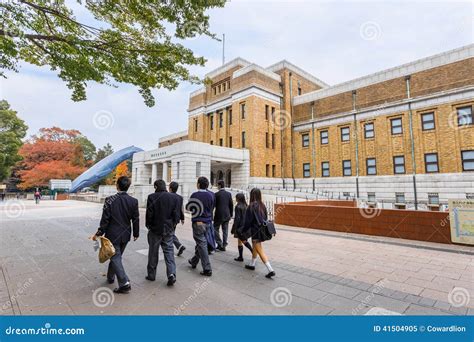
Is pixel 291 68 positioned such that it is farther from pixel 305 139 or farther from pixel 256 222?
pixel 256 222

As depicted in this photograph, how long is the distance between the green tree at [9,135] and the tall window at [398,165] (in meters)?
42.1

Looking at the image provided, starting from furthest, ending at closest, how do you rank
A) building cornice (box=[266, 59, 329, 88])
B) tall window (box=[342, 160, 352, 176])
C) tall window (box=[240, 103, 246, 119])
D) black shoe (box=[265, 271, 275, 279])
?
building cornice (box=[266, 59, 329, 88]) → tall window (box=[240, 103, 246, 119]) → tall window (box=[342, 160, 352, 176]) → black shoe (box=[265, 271, 275, 279])

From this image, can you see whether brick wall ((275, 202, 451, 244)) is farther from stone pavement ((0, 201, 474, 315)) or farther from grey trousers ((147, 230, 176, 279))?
grey trousers ((147, 230, 176, 279))

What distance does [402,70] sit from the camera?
73.1 feet

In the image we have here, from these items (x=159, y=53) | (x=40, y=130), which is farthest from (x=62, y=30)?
(x=40, y=130)

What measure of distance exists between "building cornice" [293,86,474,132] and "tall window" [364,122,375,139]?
691mm

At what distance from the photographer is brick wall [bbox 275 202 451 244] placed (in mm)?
7868

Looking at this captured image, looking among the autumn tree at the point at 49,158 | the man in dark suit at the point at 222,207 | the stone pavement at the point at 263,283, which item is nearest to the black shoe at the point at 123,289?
the stone pavement at the point at 263,283

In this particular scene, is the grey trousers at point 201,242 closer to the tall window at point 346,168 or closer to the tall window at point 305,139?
the tall window at point 346,168

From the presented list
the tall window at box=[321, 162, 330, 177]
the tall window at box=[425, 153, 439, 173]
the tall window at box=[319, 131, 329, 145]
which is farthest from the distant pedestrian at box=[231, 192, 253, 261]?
the tall window at box=[319, 131, 329, 145]

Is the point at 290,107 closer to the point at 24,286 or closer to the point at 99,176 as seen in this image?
the point at 24,286

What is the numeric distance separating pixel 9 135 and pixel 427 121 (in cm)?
4475

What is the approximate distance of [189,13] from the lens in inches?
231
